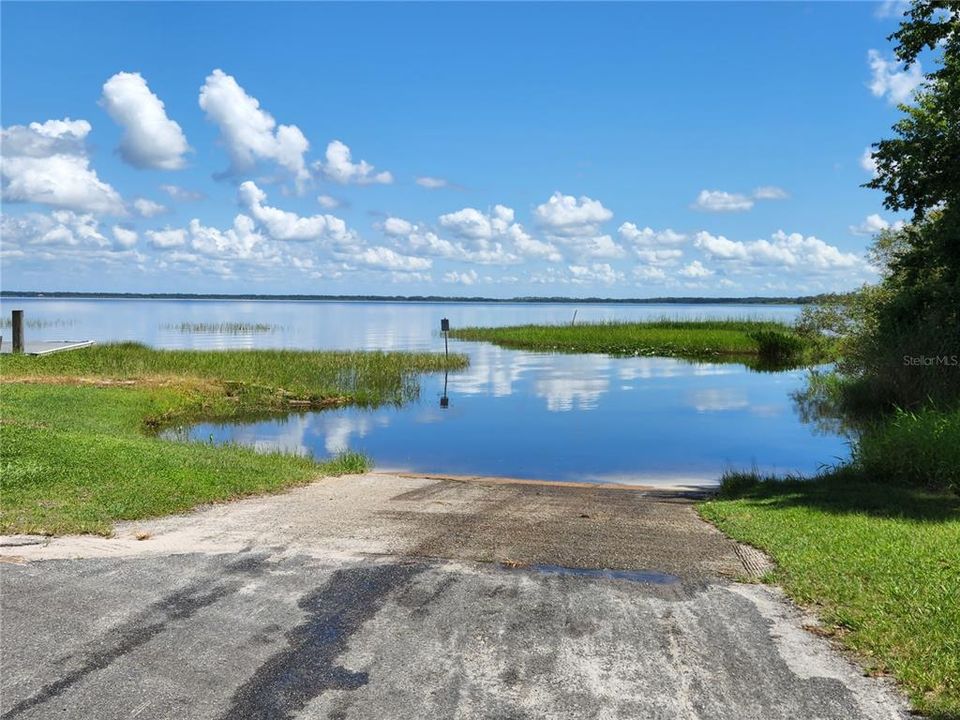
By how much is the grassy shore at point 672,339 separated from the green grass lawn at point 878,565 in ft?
144

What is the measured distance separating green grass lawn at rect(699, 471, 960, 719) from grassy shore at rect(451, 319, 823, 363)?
4397 centimetres

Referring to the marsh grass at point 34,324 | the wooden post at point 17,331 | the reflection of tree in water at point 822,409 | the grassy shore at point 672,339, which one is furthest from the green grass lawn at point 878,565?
the marsh grass at point 34,324

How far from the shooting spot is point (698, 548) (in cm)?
856

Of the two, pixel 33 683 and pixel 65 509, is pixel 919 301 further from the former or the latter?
pixel 33 683

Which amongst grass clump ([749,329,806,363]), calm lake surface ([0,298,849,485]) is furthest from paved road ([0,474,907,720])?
grass clump ([749,329,806,363])

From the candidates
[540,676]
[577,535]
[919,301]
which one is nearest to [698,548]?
[577,535]

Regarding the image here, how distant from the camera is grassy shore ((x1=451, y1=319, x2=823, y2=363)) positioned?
54906 mm

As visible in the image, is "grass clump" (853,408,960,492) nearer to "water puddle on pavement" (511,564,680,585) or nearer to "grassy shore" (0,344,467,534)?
"water puddle on pavement" (511,564,680,585)

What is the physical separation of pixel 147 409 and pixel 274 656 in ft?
66.0

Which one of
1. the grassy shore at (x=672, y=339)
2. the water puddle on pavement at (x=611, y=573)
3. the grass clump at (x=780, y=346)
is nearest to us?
the water puddle on pavement at (x=611, y=573)

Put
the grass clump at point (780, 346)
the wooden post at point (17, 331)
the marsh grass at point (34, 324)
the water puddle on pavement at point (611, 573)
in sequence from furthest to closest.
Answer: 1. the marsh grass at point (34, 324)
2. the grass clump at point (780, 346)
3. the wooden post at point (17, 331)
4. the water puddle on pavement at point (611, 573)

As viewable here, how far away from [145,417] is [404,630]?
19316 millimetres

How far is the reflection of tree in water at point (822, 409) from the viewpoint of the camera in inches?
1013

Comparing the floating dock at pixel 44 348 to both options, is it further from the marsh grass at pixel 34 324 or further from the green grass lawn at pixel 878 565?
the marsh grass at pixel 34 324
